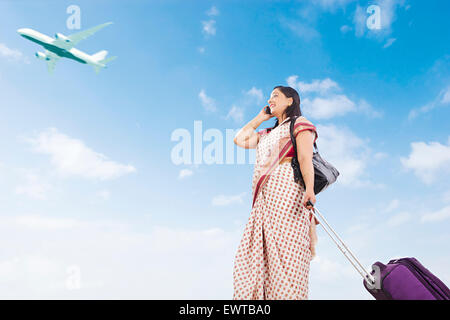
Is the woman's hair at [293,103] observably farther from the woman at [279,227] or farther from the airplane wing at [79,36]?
the airplane wing at [79,36]

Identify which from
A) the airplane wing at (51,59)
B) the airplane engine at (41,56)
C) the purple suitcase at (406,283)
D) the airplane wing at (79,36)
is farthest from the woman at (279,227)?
the airplane engine at (41,56)

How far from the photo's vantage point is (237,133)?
3.31m

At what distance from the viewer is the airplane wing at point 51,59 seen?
19.0m

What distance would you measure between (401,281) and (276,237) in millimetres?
910

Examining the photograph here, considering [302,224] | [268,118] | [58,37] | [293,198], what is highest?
[58,37]

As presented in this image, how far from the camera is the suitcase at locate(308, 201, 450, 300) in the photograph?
7.93 ft

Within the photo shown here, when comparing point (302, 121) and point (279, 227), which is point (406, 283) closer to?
point (279, 227)

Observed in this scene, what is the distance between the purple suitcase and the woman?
505 millimetres

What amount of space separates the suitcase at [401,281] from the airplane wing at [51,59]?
65.1ft

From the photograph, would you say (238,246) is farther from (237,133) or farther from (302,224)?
(237,133)

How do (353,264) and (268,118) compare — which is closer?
(353,264)

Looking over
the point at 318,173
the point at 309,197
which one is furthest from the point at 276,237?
the point at 318,173
